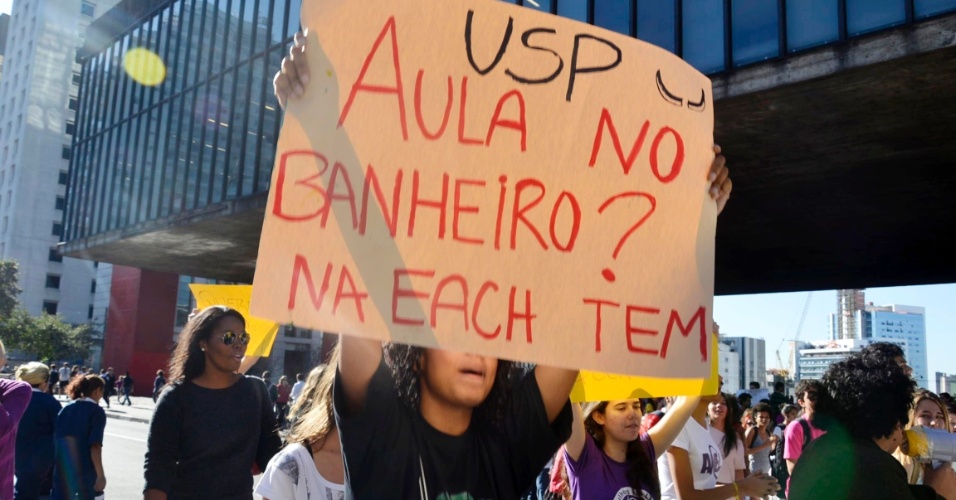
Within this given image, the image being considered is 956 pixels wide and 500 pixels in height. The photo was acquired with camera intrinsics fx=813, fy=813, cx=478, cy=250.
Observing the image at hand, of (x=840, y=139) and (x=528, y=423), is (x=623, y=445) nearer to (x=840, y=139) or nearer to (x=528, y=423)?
(x=528, y=423)

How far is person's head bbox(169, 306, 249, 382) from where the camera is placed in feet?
11.6

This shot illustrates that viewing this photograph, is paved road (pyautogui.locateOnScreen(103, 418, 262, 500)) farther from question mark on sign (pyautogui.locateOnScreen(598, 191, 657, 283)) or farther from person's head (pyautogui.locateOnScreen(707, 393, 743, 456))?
question mark on sign (pyautogui.locateOnScreen(598, 191, 657, 283))

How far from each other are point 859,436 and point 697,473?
1.82 metres

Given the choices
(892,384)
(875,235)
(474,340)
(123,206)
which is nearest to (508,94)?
(474,340)

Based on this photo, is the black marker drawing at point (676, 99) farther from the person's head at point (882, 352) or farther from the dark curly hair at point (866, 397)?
the person's head at point (882, 352)

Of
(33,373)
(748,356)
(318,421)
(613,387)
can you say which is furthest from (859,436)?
(748,356)

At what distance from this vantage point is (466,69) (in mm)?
1738

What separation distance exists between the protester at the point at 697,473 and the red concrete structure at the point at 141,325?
39.5 metres

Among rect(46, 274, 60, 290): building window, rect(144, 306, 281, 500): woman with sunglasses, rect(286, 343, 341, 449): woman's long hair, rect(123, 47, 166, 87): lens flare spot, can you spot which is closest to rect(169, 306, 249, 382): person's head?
rect(144, 306, 281, 500): woman with sunglasses

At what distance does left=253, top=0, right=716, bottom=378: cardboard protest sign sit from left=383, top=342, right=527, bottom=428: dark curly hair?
0.93 feet

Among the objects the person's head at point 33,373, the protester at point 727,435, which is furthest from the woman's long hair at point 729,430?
the person's head at point 33,373

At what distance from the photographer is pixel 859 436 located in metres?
2.89

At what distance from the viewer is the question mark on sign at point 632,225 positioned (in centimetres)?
171

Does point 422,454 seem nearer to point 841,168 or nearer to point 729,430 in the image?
point 729,430
